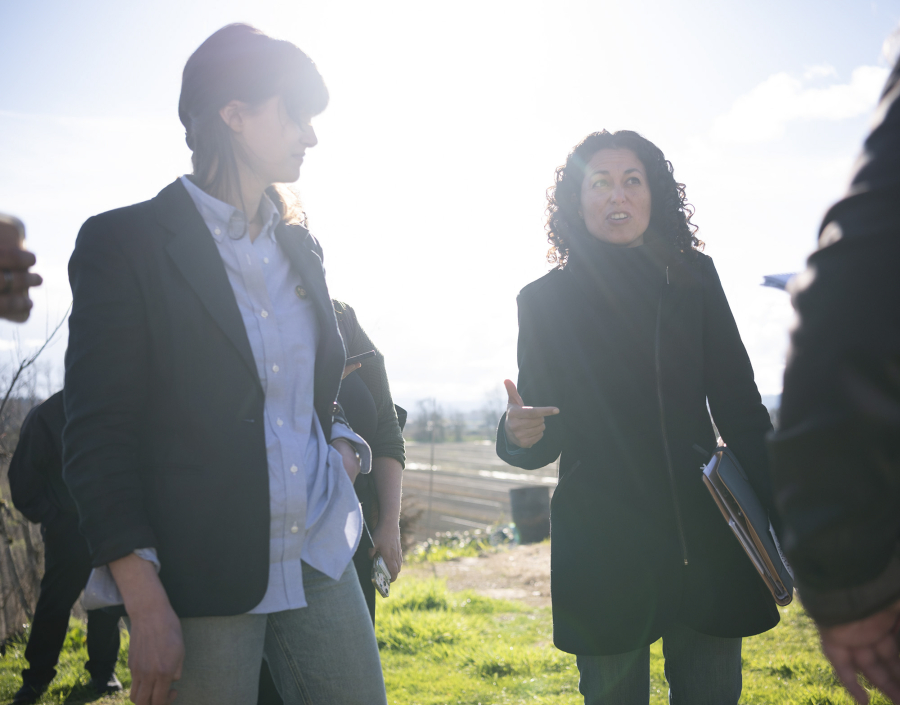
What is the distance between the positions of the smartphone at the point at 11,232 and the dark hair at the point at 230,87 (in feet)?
1.68

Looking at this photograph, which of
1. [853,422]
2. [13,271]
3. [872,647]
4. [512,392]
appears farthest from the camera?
[512,392]

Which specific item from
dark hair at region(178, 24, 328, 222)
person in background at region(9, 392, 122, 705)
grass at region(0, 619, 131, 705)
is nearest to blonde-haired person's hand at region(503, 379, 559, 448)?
dark hair at region(178, 24, 328, 222)

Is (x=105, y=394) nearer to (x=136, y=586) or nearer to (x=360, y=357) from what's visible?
(x=136, y=586)

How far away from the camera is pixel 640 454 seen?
198 centimetres

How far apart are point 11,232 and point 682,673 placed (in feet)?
6.60

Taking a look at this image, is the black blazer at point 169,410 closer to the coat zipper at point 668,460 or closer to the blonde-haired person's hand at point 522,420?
the blonde-haired person's hand at point 522,420

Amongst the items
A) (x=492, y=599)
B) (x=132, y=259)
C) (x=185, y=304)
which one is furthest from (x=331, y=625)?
(x=492, y=599)

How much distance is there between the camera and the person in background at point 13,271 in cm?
112

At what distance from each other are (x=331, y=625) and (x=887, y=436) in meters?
1.21

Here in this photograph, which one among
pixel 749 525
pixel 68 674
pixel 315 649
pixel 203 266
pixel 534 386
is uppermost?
pixel 203 266

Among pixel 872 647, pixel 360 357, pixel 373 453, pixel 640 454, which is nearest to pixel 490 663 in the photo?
pixel 373 453

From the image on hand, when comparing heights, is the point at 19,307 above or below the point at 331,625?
above

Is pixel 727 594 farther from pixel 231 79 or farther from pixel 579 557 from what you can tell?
pixel 231 79

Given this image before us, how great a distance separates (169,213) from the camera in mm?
1486
